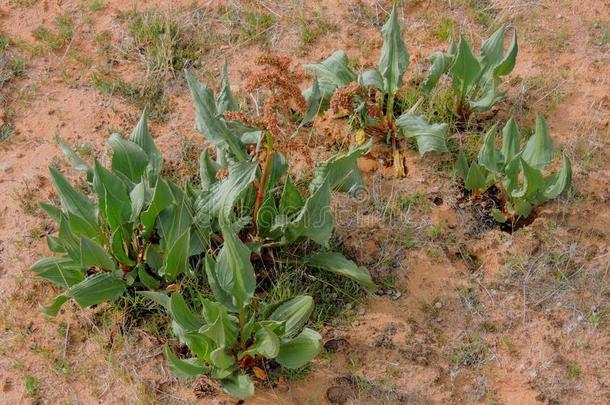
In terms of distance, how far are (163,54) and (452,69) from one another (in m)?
2.13

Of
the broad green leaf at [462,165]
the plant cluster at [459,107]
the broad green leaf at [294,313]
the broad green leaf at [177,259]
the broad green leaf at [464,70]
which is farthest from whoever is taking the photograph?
the broad green leaf at [464,70]

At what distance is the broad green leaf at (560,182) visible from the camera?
14.4ft

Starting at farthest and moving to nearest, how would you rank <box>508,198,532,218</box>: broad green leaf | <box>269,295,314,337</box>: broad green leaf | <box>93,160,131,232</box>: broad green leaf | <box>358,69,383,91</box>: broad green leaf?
<box>358,69,383,91</box>: broad green leaf < <box>508,198,532,218</box>: broad green leaf < <box>93,160,131,232</box>: broad green leaf < <box>269,295,314,337</box>: broad green leaf

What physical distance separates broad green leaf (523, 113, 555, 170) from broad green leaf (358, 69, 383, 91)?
1.06m

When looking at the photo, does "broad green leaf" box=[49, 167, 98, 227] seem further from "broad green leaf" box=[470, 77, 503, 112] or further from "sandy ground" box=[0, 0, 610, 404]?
"broad green leaf" box=[470, 77, 503, 112]

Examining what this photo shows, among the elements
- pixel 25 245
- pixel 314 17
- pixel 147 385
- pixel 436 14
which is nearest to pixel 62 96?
pixel 25 245

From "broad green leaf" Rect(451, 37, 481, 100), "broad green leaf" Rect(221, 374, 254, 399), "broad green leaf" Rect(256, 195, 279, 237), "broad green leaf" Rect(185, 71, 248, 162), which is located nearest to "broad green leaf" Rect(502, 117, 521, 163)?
"broad green leaf" Rect(451, 37, 481, 100)

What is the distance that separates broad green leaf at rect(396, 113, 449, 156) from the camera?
4773 mm

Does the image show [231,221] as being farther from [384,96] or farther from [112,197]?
[384,96]

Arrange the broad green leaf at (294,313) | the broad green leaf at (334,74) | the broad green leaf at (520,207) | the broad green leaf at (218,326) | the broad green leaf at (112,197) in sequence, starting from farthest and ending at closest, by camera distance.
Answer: the broad green leaf at (334,74) → the broad green leaf at (520,207) → the broad green leaf at (112,197) → the broad green leaf at (294,313) → the broad green leaf at (218,326)

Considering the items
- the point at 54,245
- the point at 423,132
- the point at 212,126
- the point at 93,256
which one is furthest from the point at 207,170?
the point at 423,132

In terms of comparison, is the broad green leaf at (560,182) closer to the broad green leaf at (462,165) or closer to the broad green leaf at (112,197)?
the broad green leaf at (462,165)

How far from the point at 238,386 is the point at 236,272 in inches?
23.6

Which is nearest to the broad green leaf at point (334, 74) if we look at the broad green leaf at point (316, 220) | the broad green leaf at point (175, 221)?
the broad green leaf at point (316, 220)
